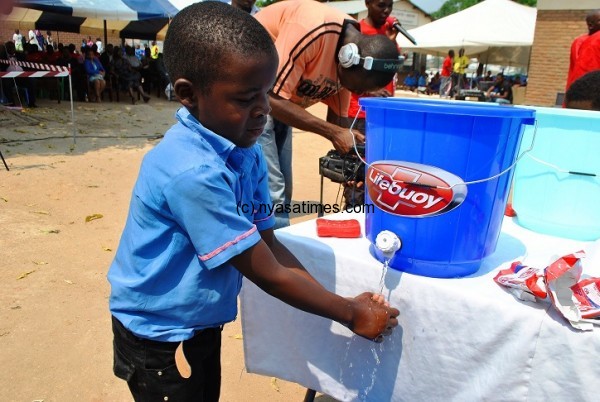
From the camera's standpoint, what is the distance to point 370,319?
124 cm

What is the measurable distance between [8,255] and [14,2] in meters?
3.59

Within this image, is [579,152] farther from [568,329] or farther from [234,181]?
[234,181]

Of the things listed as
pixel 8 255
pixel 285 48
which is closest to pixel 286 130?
pixel 285 48

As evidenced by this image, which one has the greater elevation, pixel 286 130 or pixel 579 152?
pixel 579 152

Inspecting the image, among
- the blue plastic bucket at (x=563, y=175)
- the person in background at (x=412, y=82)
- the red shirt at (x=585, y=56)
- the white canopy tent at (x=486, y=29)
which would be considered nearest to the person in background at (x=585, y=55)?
the red shirt at (x=585, y=56)

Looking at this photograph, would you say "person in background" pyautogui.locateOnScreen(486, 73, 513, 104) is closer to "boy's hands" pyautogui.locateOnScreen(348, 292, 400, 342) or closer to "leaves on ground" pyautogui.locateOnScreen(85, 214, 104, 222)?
"leaves on ground" pyautogui.locateOnScreen(85, 214, 104, 222)

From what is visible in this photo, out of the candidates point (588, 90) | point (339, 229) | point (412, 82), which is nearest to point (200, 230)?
point (339, 229)

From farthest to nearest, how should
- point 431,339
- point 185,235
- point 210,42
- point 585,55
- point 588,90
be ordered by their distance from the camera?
point 585,55 < point 588,90 < point 431,339 < point 185,235 < point 210,42

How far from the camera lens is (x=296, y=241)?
158 cm

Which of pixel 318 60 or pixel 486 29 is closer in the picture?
pixel 318 60

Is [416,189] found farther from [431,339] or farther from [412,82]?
[412,82]

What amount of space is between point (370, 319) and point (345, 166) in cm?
107

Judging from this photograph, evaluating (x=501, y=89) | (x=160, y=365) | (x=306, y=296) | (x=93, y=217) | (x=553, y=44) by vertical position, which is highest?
(x=553, y=44)

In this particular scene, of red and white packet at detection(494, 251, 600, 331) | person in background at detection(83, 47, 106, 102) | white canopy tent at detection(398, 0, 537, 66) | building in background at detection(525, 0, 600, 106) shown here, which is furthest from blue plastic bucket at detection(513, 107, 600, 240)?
white canopy tent at detection(398, 0, 537, 66)
